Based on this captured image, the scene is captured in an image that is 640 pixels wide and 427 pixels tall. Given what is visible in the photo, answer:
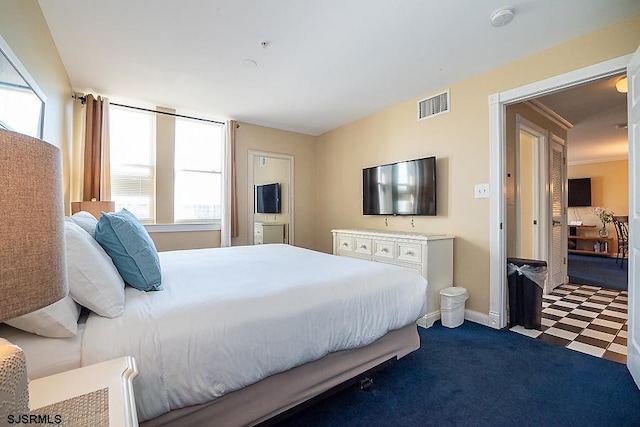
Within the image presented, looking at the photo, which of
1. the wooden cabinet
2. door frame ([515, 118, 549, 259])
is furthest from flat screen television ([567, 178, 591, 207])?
door frame ([515, 118, 549, 259])

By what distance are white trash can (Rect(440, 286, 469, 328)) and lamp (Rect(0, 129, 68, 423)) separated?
2.96m

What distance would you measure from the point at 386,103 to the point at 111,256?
343 cm

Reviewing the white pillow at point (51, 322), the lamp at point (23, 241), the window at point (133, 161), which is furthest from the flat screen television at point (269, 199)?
the lamp at point (23, 241)

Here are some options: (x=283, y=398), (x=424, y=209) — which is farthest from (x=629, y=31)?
(x=283, y=398)

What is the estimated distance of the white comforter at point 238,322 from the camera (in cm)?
109

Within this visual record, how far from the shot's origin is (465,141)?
3.06 meters

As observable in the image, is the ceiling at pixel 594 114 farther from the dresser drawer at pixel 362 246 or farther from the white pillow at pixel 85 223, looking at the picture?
the white pillow at pixel 85 223

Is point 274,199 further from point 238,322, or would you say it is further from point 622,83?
point 622,83

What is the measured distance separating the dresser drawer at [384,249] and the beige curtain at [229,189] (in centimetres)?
209

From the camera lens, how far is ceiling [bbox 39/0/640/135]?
6.56ft

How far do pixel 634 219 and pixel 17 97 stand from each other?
3.80 metres

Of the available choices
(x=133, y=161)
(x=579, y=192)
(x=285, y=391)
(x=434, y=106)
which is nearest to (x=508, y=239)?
(x=434, y=106)

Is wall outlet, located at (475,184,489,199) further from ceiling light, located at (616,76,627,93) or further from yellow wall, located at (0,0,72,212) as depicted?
yellow wall, located at (0,0,72,212)

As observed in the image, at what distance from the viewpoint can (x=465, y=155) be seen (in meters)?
3.06
